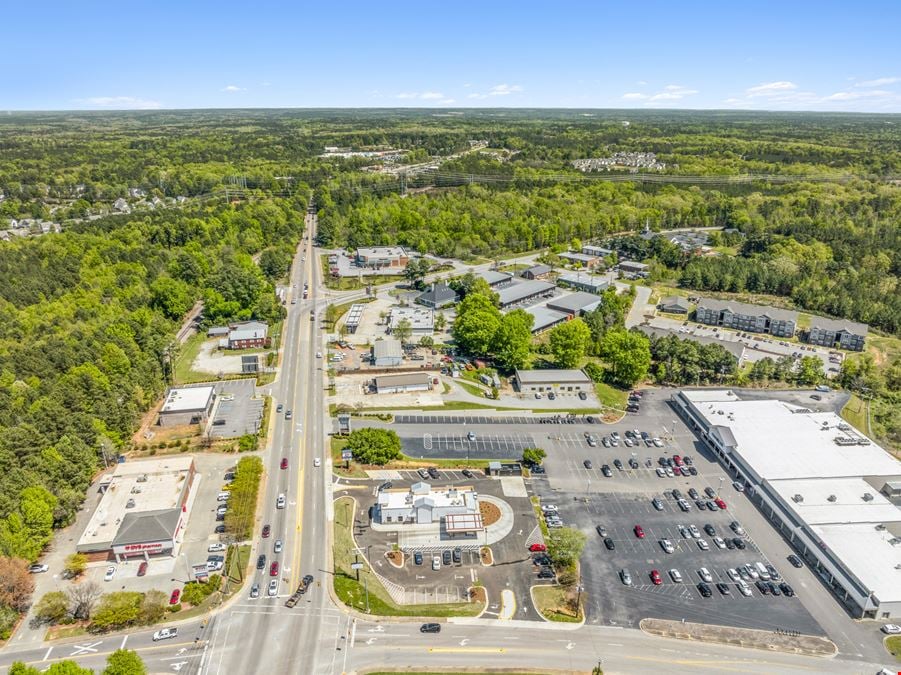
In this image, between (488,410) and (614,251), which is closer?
(488,410)

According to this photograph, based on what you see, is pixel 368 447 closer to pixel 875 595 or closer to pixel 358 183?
pixel 875 595

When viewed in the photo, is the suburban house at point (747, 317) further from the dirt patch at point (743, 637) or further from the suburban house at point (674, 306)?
the dirt patch at point (743, 637)

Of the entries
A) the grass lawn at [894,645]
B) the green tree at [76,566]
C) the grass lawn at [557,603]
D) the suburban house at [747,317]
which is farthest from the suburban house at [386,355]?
the grass lawn at [894,645]

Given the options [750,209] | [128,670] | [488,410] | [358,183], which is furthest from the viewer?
[358,183]

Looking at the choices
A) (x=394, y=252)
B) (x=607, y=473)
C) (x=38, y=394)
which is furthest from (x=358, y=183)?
(x=607, y=473)

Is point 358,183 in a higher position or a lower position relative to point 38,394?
higher

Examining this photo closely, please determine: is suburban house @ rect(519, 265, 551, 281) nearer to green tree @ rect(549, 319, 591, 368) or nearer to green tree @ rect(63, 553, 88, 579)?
green tree @ rect(549, 319, 591, 368)
